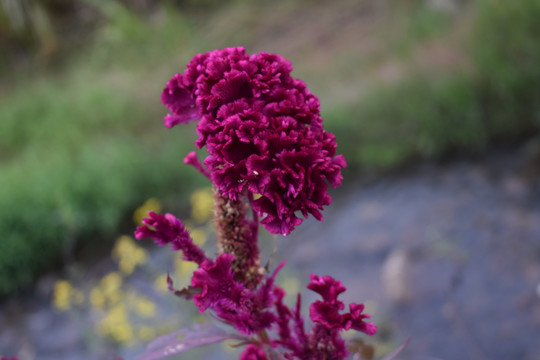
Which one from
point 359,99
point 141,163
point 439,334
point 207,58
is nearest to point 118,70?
point 141,163

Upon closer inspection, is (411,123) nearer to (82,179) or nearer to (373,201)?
(373,201)

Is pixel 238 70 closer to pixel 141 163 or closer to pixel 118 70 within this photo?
pixel 141 163

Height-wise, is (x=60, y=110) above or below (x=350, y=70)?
above

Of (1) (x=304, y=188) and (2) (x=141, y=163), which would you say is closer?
(1) (x=304, y=188)

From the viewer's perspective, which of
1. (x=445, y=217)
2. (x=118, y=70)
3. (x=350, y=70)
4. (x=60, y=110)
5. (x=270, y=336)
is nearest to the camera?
(x=270, y=336)

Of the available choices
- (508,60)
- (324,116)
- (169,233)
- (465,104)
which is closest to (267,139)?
(169,233)

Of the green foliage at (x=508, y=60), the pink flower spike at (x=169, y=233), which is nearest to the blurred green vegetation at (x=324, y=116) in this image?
the green foliage at (x=508, y=60)
